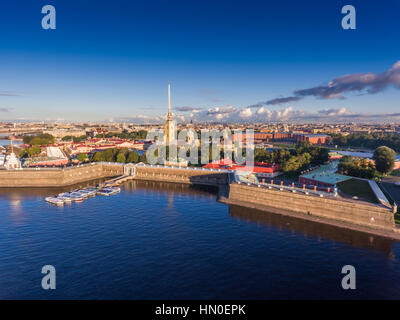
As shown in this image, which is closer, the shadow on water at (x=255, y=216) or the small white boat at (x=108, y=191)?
the shadow on water at (x=255, y=216)

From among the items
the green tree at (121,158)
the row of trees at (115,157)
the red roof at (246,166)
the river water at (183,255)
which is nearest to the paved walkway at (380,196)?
the river water at (183,255)

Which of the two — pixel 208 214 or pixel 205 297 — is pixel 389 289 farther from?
pixel 208 214

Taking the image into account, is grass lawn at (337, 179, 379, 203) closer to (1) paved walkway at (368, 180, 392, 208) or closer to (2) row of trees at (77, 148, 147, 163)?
(1) paved walkway at (368, 180, 392, 208)

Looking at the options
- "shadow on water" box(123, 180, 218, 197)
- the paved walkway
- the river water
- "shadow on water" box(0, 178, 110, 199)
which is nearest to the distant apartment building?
"shadow on water" box(123, 180, 218, 197)

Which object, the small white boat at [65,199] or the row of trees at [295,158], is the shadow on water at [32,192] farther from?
the row of trees at [295,158]
